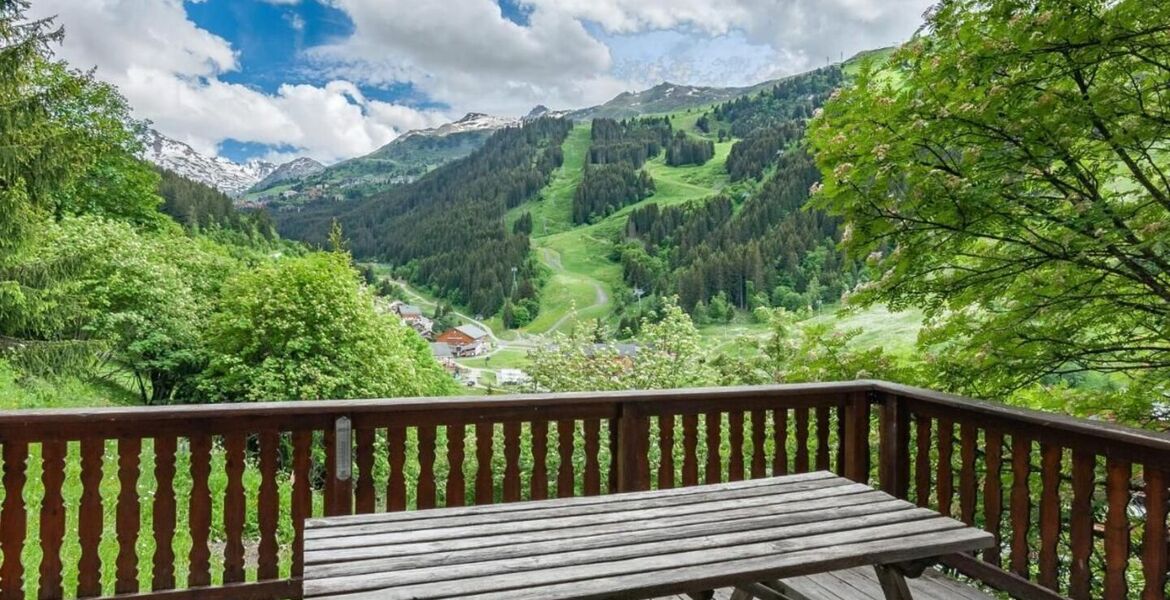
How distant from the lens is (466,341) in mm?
29766

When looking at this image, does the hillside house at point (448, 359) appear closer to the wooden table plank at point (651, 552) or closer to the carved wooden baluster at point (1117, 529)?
the carved wooden baluster at point (1117, 529)

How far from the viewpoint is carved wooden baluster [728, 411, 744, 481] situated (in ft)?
9.71

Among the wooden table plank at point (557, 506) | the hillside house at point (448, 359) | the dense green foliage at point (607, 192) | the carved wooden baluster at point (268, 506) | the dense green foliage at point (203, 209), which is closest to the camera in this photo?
the wooden table plank at point (557, 506)

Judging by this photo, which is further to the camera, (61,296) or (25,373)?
(61,296)

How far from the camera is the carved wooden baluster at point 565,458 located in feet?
8.93

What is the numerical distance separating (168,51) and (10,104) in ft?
50.7

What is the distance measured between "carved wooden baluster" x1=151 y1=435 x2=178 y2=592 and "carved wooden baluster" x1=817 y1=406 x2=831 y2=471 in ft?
8.83

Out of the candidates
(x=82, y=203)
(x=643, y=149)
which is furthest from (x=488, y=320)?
(x=643, y=149)

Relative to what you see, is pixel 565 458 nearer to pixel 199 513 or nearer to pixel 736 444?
pixel 736 444

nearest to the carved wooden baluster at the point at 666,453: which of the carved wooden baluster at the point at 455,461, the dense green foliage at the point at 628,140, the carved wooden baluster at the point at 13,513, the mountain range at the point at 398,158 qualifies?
the carved wooden baluster at the point at 455,461

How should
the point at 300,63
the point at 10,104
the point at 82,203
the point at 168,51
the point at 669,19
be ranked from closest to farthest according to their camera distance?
1. the point at 10,104
2. the point at 82,203
3. the point at 168,51
4. the point at 669,19
5. the point at 300,63

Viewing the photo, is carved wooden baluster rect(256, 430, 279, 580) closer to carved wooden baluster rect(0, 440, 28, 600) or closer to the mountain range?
carved wooden baluster rect(0, 440, 28, 600)

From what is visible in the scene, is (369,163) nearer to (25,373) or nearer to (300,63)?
(300,63)

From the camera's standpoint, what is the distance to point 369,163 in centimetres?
12156
